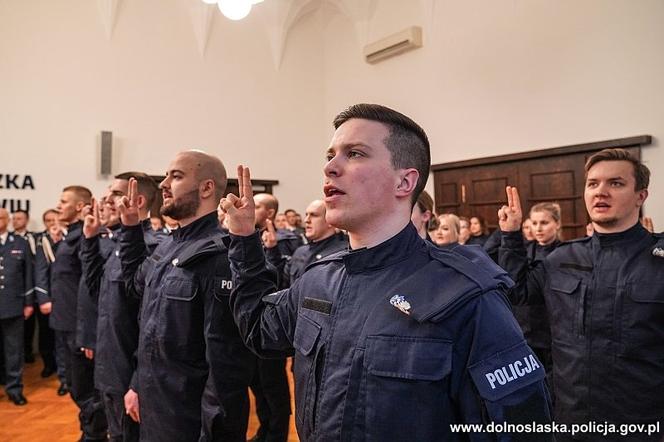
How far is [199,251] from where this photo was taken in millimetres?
2119

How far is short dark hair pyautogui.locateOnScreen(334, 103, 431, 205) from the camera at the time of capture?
1330 mm

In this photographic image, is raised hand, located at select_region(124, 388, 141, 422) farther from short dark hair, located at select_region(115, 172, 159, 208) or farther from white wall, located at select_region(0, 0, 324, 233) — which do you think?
white wall, located at select_region(0, 0, 324, 233)

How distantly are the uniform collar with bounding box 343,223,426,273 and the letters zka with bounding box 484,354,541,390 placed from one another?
1.18 feet

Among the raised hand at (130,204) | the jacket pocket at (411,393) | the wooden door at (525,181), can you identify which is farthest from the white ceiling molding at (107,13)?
the jacket pocket at (411,393)

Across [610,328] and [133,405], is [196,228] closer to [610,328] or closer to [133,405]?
[133,405]

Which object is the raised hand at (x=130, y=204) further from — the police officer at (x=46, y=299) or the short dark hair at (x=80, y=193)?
the police officer at (x=46, y=299)

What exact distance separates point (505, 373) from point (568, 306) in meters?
1.37

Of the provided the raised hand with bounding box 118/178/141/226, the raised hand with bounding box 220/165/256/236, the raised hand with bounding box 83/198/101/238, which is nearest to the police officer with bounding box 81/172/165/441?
the raised hand with bounding box 118/178/141/226

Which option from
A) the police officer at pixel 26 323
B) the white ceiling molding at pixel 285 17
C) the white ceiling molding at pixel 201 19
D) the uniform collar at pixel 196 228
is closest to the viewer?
the uniform collar at pixel 196 228

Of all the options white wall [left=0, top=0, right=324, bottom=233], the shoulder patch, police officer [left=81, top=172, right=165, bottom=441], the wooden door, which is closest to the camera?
the shoulder patch

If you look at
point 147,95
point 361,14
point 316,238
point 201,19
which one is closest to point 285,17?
point 361,14

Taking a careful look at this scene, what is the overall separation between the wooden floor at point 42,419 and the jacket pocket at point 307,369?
8.79ft

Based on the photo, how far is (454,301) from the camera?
1.09 metres

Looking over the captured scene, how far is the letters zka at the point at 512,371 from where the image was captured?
1057mm
